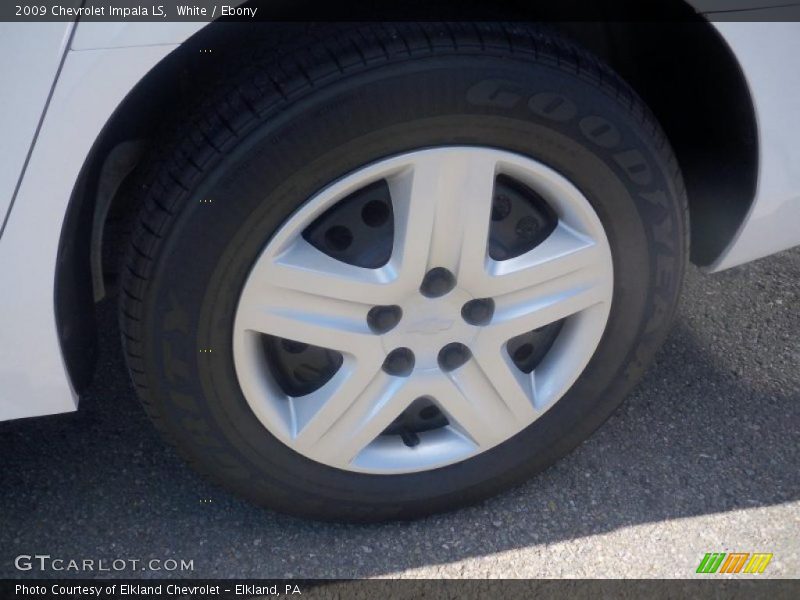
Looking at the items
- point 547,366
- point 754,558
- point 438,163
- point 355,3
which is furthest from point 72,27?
point 754,558

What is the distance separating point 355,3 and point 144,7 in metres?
0.39

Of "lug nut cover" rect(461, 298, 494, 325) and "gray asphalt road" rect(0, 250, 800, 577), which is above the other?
"lug nut cover" rect(461, 298, 494, 325)

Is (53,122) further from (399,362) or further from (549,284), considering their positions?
(549,284)

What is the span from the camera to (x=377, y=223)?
5.07 ft

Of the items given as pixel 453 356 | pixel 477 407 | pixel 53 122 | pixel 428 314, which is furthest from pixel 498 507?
pixel 53 122

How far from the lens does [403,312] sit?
156cm

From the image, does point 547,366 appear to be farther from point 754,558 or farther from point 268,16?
point 268,16

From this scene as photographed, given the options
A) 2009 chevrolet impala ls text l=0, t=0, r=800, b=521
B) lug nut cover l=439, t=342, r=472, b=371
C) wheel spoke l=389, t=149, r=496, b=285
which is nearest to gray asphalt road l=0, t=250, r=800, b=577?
2009 chevrolet impala ls text l=0, t=0, r=800, b=521

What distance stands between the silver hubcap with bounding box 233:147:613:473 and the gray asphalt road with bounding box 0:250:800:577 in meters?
0.21

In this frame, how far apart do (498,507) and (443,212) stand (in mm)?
734

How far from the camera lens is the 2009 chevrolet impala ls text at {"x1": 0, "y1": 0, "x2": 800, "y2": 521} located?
1341mm

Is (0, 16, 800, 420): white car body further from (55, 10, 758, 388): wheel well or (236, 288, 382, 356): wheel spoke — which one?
(236, 288, 382, 356): wheel spoke

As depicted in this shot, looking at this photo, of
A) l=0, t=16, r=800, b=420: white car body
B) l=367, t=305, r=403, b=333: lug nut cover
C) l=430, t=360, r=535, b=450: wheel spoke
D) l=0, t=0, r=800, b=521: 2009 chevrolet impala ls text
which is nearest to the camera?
l=0, t=16, r=800, b=420: white car body

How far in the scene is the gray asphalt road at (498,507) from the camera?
1737mm
